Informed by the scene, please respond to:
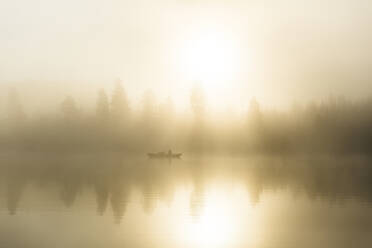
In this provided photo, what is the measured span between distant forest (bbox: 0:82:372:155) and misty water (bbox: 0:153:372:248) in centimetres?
20

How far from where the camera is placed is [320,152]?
8.98 meters

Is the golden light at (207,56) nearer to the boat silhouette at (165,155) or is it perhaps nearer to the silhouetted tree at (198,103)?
the silhouetted tree at (198,103)

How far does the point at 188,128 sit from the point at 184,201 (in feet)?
6.64

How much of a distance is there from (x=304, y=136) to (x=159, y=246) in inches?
183

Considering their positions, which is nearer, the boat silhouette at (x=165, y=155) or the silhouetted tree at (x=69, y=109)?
the silhouetted tree at (x=69, y=109)

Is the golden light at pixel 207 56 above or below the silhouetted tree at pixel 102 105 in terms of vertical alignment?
above

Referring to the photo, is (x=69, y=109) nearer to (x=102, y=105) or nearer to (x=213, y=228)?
(x=102, y=105)

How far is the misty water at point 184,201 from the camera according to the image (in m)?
5.13

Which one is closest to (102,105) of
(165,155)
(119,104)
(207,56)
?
(119,104)

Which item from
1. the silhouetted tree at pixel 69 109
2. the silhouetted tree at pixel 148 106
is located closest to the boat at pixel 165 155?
the silhouetted tree at pixel 148 106

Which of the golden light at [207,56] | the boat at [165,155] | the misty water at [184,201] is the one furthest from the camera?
the boat at [165,155]

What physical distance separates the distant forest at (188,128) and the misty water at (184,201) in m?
0.20

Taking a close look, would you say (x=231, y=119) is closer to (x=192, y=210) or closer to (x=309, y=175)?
(x=309, y=175)

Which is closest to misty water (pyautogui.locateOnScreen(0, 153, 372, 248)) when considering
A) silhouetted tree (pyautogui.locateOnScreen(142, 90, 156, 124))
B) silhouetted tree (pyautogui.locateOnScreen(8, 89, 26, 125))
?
silhouetted tree (pyautogui.locateOnScreen(8, 89, 26, 125))
